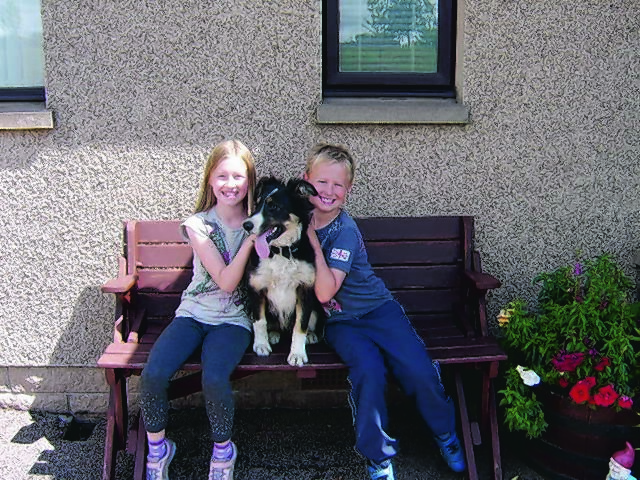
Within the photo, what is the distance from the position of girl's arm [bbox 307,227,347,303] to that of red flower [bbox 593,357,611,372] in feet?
4.10

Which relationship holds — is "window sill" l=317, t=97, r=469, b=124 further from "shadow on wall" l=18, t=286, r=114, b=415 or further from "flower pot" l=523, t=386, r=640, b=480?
"shadow on wall" l=18, t=286, r=114, b=415

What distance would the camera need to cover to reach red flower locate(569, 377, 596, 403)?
3.04 m

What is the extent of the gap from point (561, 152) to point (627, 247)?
70 centimetres

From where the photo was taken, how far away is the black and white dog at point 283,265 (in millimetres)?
2990

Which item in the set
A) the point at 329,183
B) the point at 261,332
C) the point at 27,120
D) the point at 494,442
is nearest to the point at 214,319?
the point at 261,332

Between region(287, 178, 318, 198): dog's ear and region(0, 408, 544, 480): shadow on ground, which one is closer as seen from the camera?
region(287, 178, 318, 198): dog's ear

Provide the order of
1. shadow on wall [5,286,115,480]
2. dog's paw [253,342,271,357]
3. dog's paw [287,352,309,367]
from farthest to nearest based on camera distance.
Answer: shadow on wall [5,286,115,480]
dog's paw [253,342,271,357]
dog's paw [287,352,309,367]

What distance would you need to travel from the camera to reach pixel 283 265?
311 cm

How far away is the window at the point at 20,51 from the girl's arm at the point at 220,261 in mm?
1526

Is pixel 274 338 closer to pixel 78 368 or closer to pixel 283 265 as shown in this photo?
pixel 283 265

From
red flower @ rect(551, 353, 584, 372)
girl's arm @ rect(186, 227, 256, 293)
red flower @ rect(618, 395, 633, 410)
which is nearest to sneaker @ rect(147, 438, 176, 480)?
girl's arm @ rect(186, 227, 256, 293)

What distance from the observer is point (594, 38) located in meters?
3.78

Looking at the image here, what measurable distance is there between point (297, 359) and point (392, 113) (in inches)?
60.3

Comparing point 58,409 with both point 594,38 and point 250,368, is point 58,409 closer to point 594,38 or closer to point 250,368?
point 250,368
